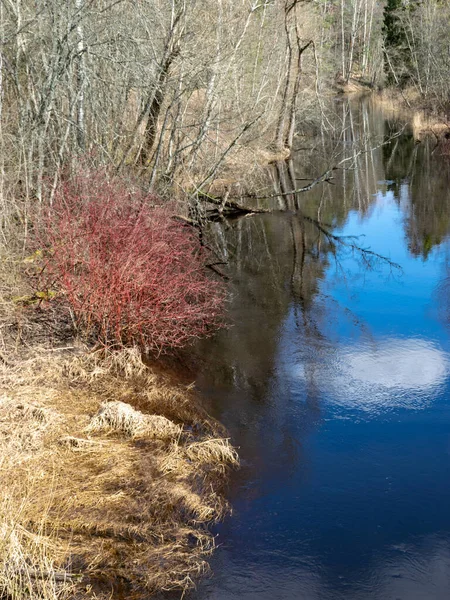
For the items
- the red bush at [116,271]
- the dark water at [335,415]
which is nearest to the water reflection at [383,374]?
the dark water at [335,415]

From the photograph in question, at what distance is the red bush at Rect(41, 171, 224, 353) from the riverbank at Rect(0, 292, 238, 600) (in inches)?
25.2

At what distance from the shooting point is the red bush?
927 centimetres

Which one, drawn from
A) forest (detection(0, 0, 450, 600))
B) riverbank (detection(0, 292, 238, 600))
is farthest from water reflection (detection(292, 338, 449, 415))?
riverbank (detection(0, 292, 238, 600))

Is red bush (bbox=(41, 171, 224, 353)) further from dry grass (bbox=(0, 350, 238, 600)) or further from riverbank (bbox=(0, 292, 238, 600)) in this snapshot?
dry grass (bbox=(0, 350, 238, 600))

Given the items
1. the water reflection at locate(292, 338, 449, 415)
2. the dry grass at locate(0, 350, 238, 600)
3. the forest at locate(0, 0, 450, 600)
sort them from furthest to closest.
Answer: the water reflection at locate(292, 338, 449, 415) < the forest at locate(0, 0, 450, 600) < the dry grass at locate(0, 350, 238, 600)

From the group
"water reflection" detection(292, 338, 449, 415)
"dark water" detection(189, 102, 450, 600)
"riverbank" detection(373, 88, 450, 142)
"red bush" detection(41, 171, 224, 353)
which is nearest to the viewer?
"dark water" detection(189, 102, 450, 600)

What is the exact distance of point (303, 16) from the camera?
30828mm

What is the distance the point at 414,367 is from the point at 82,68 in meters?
7.76

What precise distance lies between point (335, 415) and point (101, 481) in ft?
9.70

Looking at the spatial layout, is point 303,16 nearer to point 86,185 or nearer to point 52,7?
point 52,7

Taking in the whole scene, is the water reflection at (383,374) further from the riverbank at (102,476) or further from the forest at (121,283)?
the riverbank at (102,476)

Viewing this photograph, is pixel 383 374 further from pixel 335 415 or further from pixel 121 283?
pixel 121 283

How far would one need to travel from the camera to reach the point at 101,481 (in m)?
6.58

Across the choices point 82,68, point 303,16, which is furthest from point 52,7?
point 303,16
